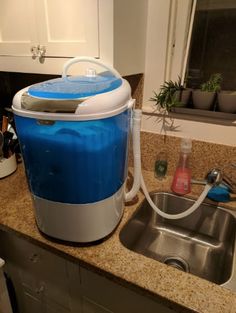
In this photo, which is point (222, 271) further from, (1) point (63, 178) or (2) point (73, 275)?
(1) point (63, 178)

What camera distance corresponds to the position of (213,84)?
3.35ft

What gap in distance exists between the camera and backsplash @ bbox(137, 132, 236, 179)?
109 centimetres

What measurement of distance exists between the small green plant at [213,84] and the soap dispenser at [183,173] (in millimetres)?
243

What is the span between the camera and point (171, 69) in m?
1.08

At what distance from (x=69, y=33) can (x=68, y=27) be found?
2cm

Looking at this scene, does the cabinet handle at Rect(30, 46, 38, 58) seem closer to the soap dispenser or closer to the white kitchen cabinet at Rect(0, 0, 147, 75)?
the white kitchen cabinet at Rect(0, 0, 147, 75)

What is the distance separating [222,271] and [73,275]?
568 mm

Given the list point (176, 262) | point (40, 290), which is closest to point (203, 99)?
point (176, 262)

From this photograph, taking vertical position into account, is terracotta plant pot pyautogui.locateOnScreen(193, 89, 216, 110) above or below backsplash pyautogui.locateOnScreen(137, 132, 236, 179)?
above

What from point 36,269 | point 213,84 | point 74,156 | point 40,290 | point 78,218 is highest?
point 213,84

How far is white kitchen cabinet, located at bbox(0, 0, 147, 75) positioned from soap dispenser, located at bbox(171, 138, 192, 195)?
0.42m

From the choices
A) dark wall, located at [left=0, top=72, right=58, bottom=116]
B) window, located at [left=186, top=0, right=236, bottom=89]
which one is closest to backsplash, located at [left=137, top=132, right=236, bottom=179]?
window, located at [left=186, top=0, right=236, bottom=89]

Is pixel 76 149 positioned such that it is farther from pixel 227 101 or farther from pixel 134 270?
pixel 227 101

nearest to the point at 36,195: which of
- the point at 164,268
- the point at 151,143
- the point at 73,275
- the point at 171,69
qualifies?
the point at 73,275
